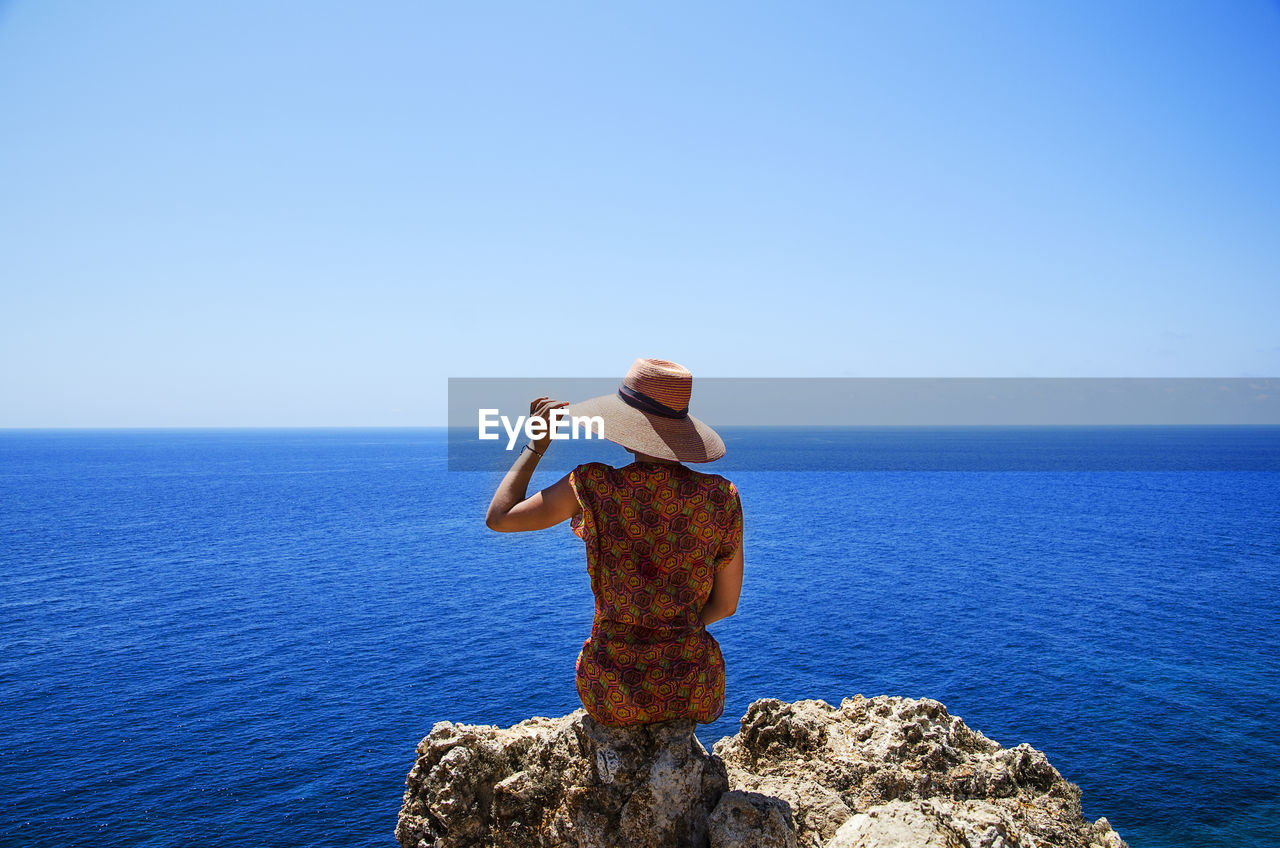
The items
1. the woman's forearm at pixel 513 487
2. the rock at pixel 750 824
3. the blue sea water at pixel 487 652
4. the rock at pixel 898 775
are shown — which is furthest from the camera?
the blue sea water at pixel 487 652

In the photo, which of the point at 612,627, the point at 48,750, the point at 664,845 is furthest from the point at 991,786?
the point at 48,750

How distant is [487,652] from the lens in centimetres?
5006

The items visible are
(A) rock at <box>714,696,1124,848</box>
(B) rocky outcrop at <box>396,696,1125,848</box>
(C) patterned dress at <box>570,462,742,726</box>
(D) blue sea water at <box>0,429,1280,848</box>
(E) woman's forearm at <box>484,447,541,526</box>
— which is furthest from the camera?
(D) blue sea water at <box>0,429,1280,848</box>

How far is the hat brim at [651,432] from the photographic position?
4699mm

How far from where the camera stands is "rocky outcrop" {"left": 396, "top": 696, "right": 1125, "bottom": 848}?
5.06 m

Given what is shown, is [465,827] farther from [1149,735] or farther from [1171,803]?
[1149,735]

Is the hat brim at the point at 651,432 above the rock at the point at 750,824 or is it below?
above

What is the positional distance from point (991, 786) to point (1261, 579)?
8474cm

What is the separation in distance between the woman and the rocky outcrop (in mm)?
401

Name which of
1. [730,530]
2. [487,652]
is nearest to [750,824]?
[730,530]

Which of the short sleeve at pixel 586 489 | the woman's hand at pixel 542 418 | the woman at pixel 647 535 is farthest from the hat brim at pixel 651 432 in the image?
the short sleeve at pixel 586 489

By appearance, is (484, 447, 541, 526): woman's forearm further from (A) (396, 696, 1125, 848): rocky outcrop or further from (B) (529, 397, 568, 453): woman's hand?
(A) (396, 696, 1125, 848): rocky outcrop

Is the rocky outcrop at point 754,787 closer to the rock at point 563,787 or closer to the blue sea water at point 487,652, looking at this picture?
the rock at point 563,787

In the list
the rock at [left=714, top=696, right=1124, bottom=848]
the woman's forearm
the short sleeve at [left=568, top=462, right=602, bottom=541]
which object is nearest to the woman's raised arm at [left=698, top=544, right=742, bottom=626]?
the short sleeve at [left=568, top=462, right=602, bottom=541]
